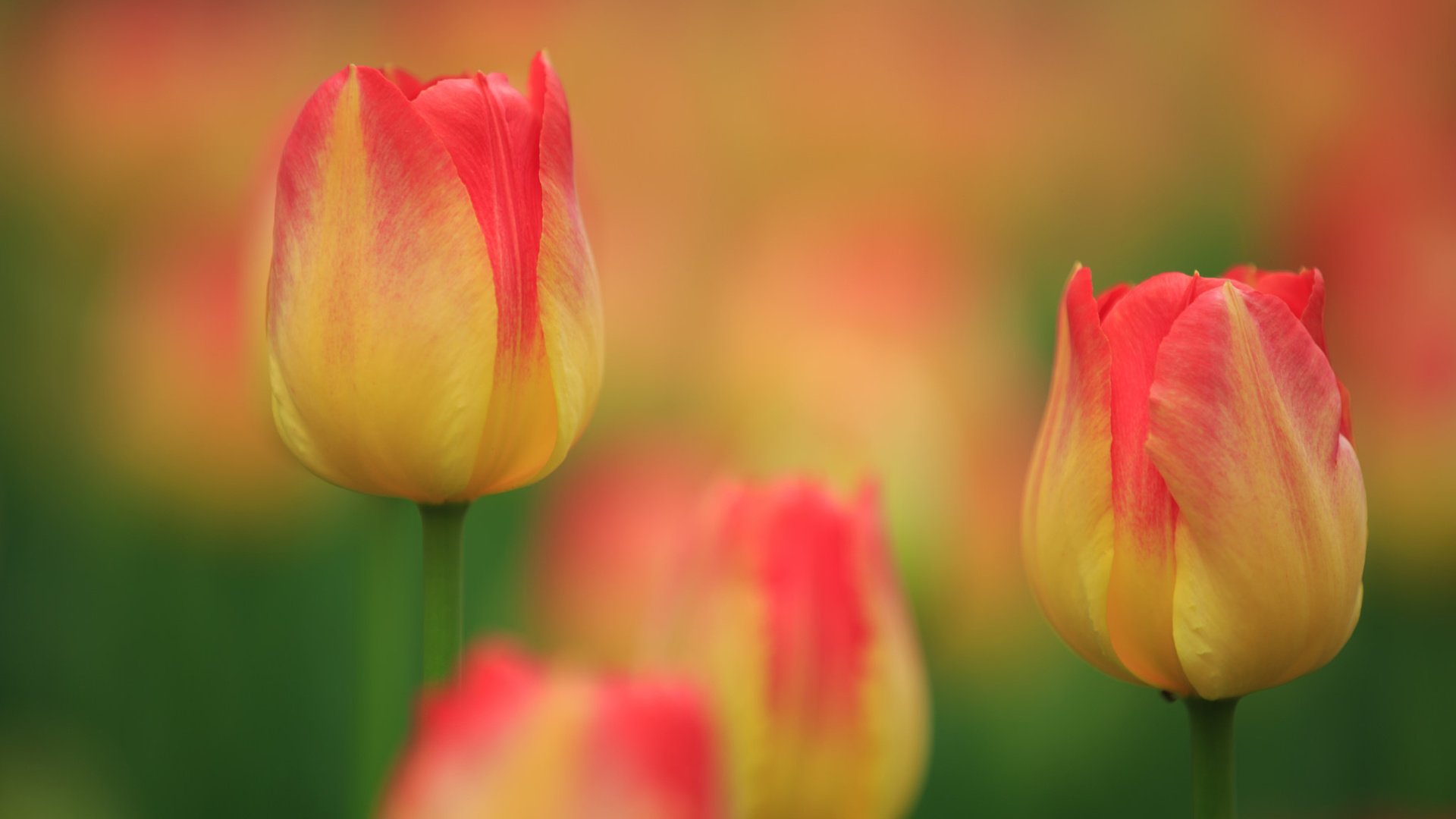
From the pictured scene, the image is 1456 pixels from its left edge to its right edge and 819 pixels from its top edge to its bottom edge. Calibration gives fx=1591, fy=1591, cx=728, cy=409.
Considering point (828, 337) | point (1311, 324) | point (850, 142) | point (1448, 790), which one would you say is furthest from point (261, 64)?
point (1311, 324)

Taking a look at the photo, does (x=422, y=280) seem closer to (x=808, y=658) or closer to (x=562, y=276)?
(x=562, y=276)

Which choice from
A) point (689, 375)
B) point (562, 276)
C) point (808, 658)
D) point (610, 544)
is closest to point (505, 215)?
point (562, 276)

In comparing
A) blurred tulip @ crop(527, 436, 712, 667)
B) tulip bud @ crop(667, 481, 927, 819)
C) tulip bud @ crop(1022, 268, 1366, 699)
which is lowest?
blurred tulip @ crop(527, 436, 712, 667)

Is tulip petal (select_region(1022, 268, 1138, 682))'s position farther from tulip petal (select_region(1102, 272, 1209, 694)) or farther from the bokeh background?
the bokeh background

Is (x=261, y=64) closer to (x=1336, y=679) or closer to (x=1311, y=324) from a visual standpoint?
(x=1336, y=679)

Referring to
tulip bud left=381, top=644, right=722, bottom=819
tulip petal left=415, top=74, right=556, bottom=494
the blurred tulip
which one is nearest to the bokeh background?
the blurred tulip

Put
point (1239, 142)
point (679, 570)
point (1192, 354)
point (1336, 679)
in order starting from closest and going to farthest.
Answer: point (1192, 354), point (679, 570), point (1336, 679), point (1239, 142)
